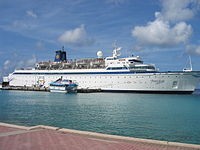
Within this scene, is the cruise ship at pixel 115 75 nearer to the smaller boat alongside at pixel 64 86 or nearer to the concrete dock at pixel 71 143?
the smaller boat alongside at pixel 64 86

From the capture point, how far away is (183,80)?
42.0 m

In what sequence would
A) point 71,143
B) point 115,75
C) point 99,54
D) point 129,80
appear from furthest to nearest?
point 99,54, point 115,75, point 129,80, point 71,143

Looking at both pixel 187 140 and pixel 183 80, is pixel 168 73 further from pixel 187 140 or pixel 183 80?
pixel 187 140

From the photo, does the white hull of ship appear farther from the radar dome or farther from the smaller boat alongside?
the radar dome

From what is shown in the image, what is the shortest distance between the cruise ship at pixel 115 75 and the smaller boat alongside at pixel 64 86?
7.48 feet

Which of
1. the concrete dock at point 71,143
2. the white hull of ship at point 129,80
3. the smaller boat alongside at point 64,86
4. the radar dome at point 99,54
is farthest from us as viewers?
the radar dome at point 99,54

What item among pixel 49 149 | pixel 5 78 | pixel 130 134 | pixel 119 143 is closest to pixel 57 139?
pixel 49 149

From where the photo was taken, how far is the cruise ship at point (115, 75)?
140 feet

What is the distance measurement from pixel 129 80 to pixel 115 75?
12.6 feet

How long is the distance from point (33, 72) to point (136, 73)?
36547 mm

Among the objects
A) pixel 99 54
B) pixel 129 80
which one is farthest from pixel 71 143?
pixel 99 54

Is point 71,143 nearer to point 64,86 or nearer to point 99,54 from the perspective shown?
point 64,86

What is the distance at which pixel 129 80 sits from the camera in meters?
46.6

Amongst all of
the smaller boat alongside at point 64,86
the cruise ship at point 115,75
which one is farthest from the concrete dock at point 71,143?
the smaller boat alongside at point 64,86
